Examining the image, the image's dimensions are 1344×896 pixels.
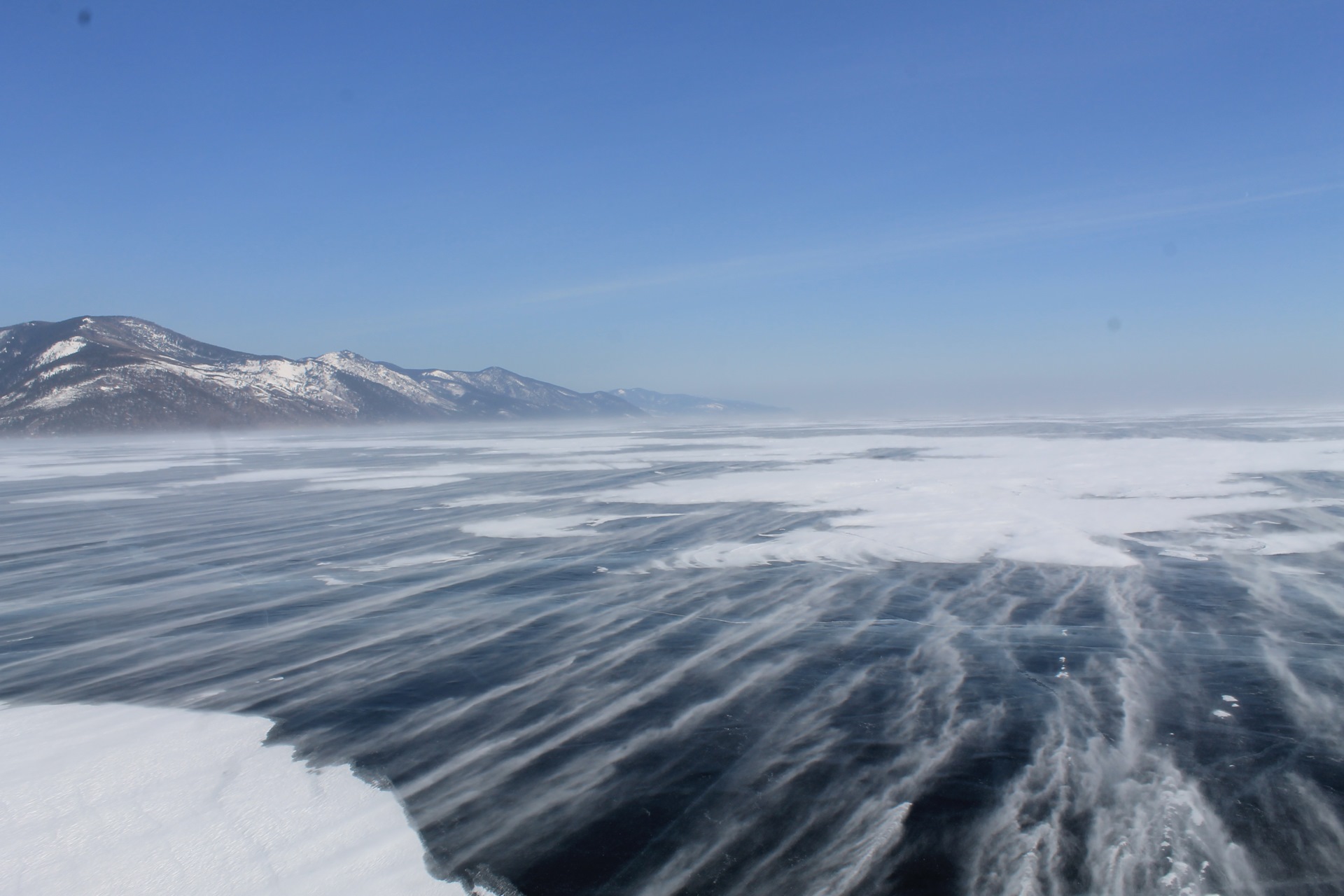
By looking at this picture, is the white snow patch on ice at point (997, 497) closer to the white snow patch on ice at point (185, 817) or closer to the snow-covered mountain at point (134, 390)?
the white snow patch on ice at point (185, 817)

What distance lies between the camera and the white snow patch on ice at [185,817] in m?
4.29

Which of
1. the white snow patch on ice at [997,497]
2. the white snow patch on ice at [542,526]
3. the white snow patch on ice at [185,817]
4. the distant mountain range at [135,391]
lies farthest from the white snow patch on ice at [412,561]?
the distant mountain range at [135,391]

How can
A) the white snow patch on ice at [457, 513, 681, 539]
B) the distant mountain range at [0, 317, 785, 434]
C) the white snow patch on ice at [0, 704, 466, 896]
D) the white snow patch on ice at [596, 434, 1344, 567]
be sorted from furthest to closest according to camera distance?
the distant mountain range at [0, 317, 785, 434] < the white snow patch on ice at [457, 513, 681, 539] < the white snow patch on ice at [596, 434, 1344, 567] < the white snow patch on ice at [0, 704, 466, 896]

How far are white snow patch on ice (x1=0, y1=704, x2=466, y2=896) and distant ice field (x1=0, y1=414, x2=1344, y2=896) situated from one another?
27mm

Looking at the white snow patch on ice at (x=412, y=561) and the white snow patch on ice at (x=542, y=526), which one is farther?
the white snow patch on ice at (x=542, y=526)

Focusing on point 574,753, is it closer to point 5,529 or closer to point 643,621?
point 643,621

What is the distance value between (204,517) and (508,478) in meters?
9.84

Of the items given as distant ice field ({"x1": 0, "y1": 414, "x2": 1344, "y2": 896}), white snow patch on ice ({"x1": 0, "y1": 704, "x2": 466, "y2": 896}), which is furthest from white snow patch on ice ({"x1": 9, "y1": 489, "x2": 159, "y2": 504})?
white snow patch on ice ({"x1": 0, "y1": 704, "x2": 466, "y2": 896})

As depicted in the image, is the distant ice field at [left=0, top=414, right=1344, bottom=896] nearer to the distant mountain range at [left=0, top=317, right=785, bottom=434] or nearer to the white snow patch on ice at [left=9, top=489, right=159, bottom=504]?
the white snow patch on ice at [left=9, top=489, right=159, bottom=504]

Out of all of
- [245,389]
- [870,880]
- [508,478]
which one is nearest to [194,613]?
[870,880]

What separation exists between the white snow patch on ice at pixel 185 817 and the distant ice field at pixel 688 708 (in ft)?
0.09

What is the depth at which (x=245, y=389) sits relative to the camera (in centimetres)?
16762

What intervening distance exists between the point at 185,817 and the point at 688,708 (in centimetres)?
356

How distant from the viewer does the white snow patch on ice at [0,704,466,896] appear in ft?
14.1
